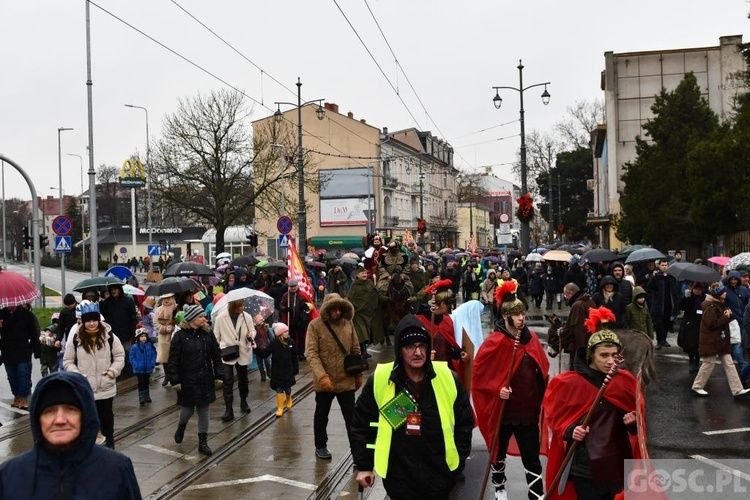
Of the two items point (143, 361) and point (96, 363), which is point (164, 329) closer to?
point (143, 361)

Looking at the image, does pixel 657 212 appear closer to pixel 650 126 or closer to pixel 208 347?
pixel 650 126

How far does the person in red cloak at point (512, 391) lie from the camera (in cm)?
687

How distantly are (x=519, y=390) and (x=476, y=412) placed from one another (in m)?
0.65

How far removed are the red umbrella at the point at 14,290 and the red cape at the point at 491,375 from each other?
6.13m

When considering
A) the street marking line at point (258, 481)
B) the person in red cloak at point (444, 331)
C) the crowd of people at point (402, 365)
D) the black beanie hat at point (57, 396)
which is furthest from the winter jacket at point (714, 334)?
the black beanie hat at point (57, 396)

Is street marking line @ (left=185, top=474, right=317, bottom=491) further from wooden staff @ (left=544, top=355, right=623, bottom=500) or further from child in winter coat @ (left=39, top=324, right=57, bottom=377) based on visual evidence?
child in winter coat @ (left=39, top=324, right=57, bottom=377)

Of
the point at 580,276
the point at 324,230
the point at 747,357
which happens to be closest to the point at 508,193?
the point at 324,230

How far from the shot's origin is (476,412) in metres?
7.43

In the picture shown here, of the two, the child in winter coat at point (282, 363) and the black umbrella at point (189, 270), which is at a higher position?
the black umbrella at point (189, 270)

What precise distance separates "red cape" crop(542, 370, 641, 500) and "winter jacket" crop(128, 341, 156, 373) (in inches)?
315

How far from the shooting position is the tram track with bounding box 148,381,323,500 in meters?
8.00

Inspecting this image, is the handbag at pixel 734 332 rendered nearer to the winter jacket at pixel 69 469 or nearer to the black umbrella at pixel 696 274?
the black umbrella at pixel 696 274

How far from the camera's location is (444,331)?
897cm

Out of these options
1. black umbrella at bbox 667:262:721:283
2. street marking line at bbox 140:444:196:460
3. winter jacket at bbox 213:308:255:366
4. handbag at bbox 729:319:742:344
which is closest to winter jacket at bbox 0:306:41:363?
winter jacket at bbox 213:308:255:366
